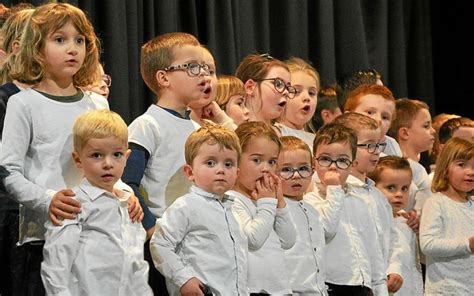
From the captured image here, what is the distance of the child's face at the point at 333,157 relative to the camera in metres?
4.21

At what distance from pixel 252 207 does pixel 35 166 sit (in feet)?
2.71

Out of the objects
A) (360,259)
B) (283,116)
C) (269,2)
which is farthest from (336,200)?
(269,2)

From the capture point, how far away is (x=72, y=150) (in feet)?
11.5

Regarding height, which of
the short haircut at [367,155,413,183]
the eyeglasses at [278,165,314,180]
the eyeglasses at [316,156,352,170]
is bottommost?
the short haircut at [367,155,413,183]

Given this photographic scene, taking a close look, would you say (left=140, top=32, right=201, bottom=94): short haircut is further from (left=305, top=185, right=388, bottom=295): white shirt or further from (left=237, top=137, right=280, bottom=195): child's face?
(left=305, top=185, right=388, bottom=295): white shirt

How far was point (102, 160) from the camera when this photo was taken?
134 inches

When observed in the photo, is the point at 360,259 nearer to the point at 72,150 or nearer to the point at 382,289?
the point at 382,289

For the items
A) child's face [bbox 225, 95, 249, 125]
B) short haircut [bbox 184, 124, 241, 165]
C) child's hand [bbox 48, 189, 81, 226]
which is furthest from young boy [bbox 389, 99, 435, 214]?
child's hand [bbox 48, 189, 81, 226]

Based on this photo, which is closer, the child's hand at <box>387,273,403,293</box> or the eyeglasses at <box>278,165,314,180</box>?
the eyeglasses at <box>278,165,314,180</box>

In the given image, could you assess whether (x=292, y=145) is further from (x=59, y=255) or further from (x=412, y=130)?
(x=412, y=130)

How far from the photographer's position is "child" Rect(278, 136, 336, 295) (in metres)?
3.94

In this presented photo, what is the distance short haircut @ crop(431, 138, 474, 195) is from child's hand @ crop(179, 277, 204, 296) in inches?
70.4

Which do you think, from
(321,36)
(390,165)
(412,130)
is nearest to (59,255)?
(390,165)

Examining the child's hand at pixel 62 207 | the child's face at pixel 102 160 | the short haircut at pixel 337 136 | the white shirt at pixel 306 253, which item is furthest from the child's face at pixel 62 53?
the short haircut at pixel 337 136
